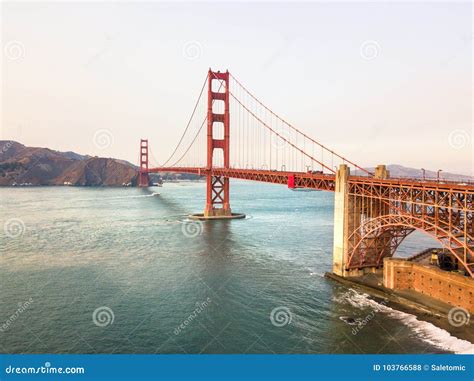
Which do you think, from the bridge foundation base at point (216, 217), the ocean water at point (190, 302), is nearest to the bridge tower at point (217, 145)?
the bridge foundation base at point (216, 217)

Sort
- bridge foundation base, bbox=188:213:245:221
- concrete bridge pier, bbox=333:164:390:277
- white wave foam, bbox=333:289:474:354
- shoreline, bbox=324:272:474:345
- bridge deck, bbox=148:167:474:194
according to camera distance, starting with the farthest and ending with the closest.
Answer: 1. bridge foundation base, bbox=188:213:245:221
2. concrete bridge pier, bbox=333:164:390:277
3. bridge deck, bbox=148:167:474:194
4. shoreline, bbox=324:272:474:345
5. white wave foam, bbox=333:289:474:354

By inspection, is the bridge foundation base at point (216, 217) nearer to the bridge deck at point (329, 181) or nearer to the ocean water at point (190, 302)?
the bridge deck at point (329, 181)

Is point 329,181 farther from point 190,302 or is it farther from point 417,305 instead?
point 190,302

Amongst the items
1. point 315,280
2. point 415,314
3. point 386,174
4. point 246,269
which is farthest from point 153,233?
point 415,314

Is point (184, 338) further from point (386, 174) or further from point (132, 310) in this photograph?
point (386, 174)

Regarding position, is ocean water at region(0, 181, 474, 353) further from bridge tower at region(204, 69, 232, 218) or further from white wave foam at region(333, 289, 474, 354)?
bridge tower at region(204, 69, 232, 218)

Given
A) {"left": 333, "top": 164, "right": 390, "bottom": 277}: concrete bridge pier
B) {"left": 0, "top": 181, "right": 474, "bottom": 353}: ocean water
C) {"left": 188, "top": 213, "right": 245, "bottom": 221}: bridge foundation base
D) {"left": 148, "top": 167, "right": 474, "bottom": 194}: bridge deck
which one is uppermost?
{"left": 148, "top": 167, "right": 474, "bottom": 194}: bridge deck

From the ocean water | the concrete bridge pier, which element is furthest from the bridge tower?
the concrete bridge pier
